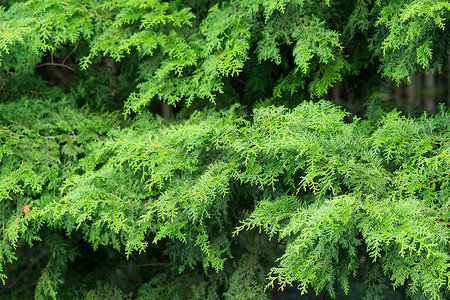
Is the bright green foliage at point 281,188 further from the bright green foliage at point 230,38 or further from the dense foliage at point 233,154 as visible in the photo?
the bright green foliage at point 230,38

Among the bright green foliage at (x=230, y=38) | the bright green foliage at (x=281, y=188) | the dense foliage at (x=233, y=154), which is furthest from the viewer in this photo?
the bright green foliage at (x=230, y=38)

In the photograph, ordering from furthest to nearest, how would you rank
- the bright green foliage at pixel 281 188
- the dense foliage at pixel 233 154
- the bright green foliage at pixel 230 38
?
the bright green foliage at pixel 230 38 → the dense foliage at pixel 233 154 → the bright green foliage at pixel 281 188

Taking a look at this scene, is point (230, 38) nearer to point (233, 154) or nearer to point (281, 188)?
point (233, 154)

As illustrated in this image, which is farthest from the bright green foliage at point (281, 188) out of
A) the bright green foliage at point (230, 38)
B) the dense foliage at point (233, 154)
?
the bright green foliage at point (230, 38)

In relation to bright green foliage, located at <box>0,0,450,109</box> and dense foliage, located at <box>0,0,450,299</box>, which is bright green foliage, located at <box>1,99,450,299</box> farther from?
bright green foliage, located at <box>0,0,450,109</box>

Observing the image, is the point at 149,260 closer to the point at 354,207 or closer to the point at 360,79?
the point at 360,79

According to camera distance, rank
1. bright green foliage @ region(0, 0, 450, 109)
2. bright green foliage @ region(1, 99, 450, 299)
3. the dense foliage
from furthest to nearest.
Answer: bright green foliage @ region(0, 0, 450, 109) < the dense foliage < bright green foliage @ region(1, 99, 450, 299)

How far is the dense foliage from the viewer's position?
8.68ft

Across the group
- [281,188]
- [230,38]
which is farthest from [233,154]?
[230,38]

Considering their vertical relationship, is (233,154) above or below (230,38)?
below

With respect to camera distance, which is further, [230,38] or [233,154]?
[230,38]

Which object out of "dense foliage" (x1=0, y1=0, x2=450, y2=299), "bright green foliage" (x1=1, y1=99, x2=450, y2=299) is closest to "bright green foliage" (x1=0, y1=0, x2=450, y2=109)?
"dense foliage" (x1=0, y1=0, x2=450, y2=299)

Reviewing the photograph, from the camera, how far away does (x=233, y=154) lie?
10.2 feet

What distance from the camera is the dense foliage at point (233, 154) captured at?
104 inches
